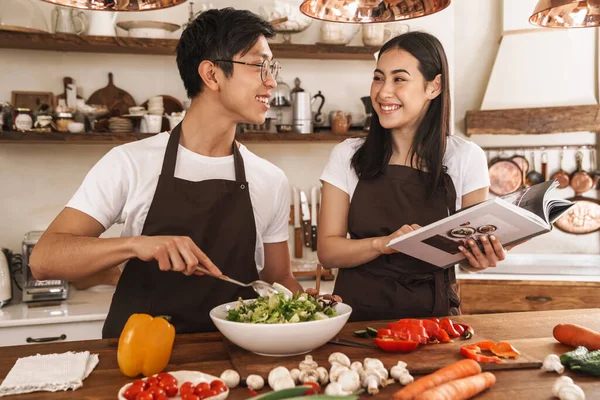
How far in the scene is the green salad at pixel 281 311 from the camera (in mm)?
1589

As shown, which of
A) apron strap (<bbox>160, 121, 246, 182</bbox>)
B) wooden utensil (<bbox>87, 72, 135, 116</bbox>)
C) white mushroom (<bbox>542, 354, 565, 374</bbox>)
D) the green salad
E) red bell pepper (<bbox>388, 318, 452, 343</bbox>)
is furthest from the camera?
wooden utensil (<bbox>87, 72, 135, 116</bbox>)

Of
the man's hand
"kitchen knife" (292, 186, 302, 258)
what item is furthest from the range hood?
the man's hand

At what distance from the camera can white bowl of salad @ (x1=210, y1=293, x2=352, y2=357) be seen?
4.99ft

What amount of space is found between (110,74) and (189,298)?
226cm

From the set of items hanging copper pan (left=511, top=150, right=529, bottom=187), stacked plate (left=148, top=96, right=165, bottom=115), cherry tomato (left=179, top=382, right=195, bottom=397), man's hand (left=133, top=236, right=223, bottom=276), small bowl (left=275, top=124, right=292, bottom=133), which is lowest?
cherry tomato (left=179, top=382, right=195, bottom=397)

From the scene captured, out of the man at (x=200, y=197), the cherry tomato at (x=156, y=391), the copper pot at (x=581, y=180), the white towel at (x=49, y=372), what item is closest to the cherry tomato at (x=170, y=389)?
the cherry tomato at (x=156, y=391)

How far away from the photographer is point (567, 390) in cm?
128

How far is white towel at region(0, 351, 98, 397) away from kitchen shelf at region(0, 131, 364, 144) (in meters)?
2.14

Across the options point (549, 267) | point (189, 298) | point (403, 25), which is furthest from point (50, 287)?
point (549, 267)

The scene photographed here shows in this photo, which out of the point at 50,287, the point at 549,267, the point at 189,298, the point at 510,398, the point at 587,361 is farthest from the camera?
the point at 549,267

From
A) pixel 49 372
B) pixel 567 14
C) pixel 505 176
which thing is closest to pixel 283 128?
pixel 505 176

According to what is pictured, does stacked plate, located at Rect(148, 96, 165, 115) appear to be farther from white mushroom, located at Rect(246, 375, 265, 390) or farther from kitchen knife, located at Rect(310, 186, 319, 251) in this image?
white mushroom, located at Rect(246, 375, 265, 390)

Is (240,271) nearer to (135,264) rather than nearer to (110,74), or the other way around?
(135,264)

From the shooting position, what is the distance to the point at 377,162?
2357 millimetres
